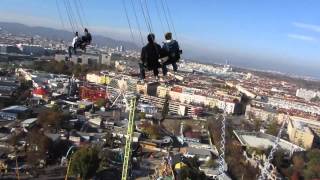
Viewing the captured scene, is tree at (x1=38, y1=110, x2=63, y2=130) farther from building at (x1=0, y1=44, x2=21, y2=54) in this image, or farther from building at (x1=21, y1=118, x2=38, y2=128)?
building at (x1=0, y1=44, x2=21, y2=54)

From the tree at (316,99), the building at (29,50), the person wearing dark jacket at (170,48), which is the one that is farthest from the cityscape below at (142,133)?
the building at (29,50)

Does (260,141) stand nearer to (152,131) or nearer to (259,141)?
(259,141)

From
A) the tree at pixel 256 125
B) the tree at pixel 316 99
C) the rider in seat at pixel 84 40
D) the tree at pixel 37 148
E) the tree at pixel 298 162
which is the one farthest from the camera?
the tree at pixel 316 99

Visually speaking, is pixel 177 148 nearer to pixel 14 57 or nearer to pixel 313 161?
pixel 313 161

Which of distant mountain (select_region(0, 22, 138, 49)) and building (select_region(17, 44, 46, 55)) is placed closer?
building (select_region(17, 44, 46, 55))

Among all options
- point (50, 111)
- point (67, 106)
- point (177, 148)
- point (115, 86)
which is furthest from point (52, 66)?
point (177, 148)

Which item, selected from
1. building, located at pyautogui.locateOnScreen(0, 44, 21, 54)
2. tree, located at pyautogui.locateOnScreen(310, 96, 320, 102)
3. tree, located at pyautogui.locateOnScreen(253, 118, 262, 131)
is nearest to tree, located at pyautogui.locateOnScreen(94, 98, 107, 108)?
tree, located at pyautogui.locateOnScreen(253, 118, 262, 131)

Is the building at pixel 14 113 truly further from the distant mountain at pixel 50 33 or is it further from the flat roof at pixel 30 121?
the distant mountain at pixel 50 33

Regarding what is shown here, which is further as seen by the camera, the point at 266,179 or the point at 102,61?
the point at 102,61
